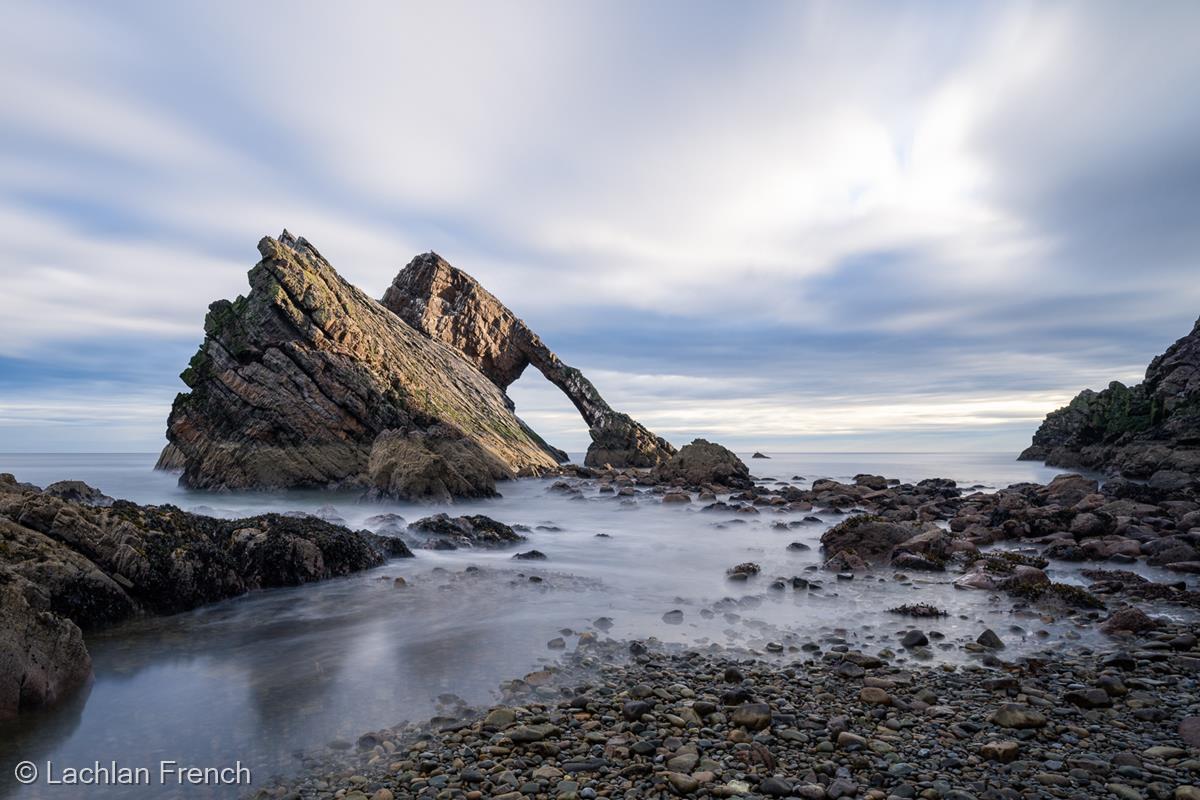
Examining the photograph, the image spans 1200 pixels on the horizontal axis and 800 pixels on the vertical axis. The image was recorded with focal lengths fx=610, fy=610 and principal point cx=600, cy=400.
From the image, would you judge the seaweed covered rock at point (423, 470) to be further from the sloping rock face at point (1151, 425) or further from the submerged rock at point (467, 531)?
the sloping rock face at point (1151, 425)

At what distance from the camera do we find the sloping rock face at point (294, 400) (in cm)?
3181

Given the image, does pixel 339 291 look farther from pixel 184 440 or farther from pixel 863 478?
pixel 863 478

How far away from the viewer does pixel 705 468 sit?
4072 centimetres

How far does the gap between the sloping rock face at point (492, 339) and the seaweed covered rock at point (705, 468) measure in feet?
45.7

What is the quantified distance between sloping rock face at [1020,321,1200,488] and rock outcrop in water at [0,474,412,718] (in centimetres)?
3469

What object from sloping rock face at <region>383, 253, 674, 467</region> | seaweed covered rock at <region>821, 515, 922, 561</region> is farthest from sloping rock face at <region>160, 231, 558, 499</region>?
sloping rock face at <region>383, 253, 674, 467</region>

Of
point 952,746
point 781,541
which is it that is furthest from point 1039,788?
point 781,541

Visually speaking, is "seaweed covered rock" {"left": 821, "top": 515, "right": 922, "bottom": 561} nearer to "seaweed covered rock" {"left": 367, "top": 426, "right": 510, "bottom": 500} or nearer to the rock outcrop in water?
the rock outcrop in water

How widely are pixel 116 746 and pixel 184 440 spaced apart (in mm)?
34091

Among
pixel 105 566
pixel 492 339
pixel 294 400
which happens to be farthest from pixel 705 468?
pixel 105 566

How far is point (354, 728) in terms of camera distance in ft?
19.8

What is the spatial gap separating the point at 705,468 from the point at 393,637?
33248 mm

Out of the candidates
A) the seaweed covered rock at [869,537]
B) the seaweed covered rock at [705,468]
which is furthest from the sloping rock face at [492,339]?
the seaweed covered rock at [869,537]

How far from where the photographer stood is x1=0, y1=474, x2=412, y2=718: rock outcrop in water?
6.31m
